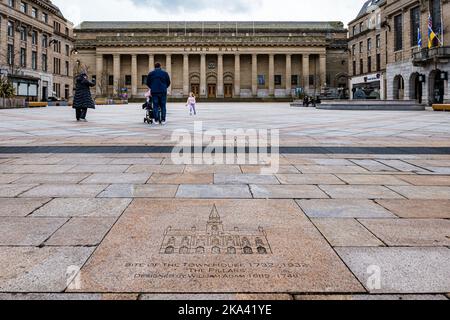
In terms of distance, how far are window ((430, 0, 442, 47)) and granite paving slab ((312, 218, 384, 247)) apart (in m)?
45.0

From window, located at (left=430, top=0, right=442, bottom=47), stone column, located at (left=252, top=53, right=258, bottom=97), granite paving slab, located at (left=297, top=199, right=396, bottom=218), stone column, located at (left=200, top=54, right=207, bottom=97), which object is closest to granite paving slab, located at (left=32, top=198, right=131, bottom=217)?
granite paving slab, located at (left=297, top=199, right=396, bottom=218)

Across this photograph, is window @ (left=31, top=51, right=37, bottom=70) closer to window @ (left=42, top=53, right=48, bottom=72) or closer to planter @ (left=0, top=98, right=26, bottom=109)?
window @ (left=42, top=53, right=48, bottom=72)

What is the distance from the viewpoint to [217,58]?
8125cm

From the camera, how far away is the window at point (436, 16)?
1614 inches

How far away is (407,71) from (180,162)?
4562 cm

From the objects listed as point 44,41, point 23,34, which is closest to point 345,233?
point 23,34

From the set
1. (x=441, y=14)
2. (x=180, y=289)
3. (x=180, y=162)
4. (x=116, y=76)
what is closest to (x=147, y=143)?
(x=180, y=162)

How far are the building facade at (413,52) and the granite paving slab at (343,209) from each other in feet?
134

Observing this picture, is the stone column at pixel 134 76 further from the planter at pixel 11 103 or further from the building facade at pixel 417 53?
the building facade at pixel 417 53

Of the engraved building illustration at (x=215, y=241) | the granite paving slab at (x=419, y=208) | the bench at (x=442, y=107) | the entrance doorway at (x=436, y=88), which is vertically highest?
the entrance doorway at (x=436, y=88)

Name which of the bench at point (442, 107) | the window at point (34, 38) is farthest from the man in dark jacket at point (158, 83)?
the window at point (34, 38)

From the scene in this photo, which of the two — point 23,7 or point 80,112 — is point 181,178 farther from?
point 23,7

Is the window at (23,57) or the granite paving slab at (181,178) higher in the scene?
the window at (23,57)

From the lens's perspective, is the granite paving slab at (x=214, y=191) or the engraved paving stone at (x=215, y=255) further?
the granite paving slab at (x=214, y=191)
